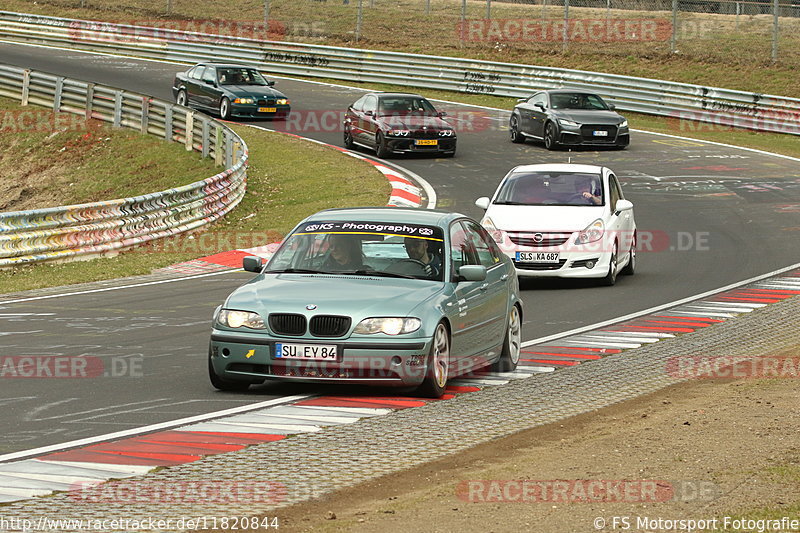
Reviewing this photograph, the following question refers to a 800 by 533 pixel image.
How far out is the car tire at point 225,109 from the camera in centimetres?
3772

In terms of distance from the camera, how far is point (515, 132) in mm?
35062

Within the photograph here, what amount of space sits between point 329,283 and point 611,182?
30.3ft

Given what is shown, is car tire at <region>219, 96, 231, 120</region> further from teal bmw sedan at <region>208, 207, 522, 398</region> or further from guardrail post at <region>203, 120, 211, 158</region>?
teal bmw sedan at <region>208, 207, 522, 398</region>

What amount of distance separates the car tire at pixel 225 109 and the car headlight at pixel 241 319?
27752 millimetres

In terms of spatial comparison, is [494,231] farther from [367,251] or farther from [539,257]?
[367,251]

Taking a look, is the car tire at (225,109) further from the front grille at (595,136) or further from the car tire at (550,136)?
the front grille at (595,136)

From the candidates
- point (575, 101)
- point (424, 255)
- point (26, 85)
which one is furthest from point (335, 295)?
point (26, 85)

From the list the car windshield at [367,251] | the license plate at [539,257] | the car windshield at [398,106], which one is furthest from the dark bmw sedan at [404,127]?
the car windshield at [367,251]

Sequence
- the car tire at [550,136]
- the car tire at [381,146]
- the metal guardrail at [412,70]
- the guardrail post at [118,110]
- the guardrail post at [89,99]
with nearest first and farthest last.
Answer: the car tire at [381,146] < the car tire at [550,136] < the guardrail post at [118,110] < the guardrail post at [89,99] < the metal guardrail at [412,70]

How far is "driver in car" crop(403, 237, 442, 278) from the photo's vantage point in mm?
11117

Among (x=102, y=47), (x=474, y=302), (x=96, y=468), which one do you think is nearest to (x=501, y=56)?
(x=102, y=47)

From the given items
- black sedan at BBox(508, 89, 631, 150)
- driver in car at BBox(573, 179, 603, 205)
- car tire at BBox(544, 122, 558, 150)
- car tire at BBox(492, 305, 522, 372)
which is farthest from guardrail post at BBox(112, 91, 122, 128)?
car tire at BBox(492, 305, 522, 372)

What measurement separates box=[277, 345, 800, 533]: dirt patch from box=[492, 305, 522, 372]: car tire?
1961 millimetres

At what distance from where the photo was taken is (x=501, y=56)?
159 ft
